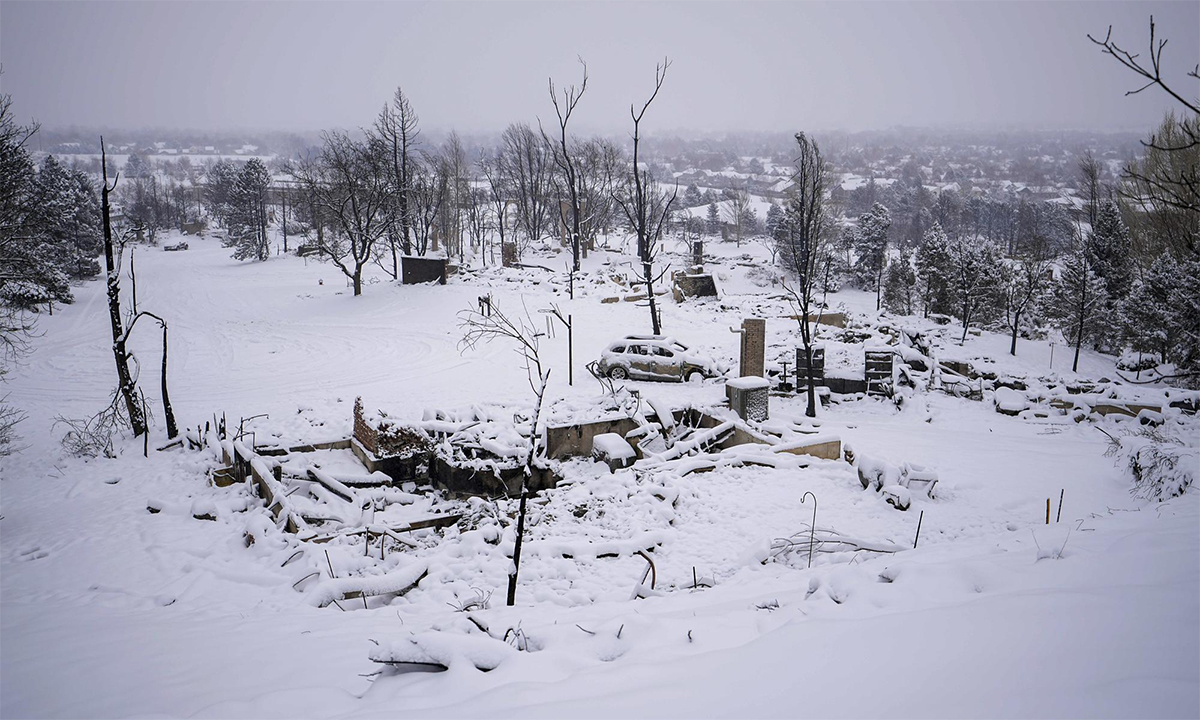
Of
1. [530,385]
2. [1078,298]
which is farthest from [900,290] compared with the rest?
[530,385]

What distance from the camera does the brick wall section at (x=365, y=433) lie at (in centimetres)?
1269

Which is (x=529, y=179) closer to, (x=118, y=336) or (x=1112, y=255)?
(x=1112, y=255)

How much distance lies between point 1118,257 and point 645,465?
3632 centimetres

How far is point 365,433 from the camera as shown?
12969mm

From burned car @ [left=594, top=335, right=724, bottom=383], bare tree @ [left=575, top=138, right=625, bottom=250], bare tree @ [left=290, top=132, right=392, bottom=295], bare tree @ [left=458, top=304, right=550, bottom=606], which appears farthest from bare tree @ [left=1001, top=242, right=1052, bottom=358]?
bare tree @ [left=290, top=132, right=392, bottom=295]

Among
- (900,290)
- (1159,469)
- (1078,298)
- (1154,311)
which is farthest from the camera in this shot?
(900,290)

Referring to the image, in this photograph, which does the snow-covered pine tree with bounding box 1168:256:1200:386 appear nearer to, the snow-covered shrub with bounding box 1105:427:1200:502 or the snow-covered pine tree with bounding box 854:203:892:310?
the snow-covered shrub with bounding box 1105:427:1200:502

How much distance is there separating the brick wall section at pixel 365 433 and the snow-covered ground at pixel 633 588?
2.80 ft

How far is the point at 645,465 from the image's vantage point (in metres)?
11.7

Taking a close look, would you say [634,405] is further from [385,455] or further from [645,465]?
[385,455]

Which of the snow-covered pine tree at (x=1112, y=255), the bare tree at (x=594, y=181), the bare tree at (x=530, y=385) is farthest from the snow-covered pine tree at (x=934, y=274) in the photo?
the bare tree at (x=530, y=385)

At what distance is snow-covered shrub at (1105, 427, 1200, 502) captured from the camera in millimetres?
9227

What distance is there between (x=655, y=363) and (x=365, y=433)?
28.4ft

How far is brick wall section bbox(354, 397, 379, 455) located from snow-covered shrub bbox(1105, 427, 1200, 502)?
13.1m
